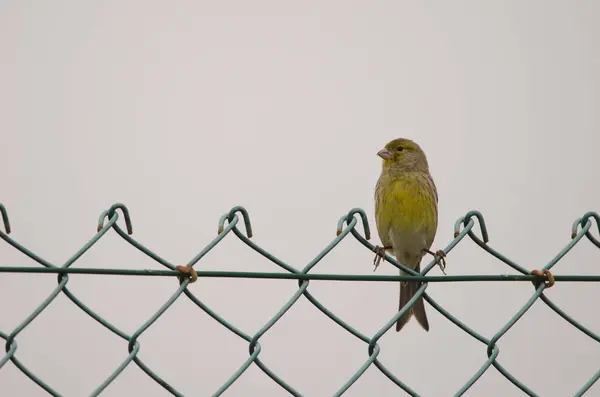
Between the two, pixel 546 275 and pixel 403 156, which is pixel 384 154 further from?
pixel 546 275

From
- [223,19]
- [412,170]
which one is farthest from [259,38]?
[412,170]

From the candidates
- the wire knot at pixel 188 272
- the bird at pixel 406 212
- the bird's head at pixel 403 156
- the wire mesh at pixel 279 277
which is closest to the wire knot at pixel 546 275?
the wire mesh at pixel 279 277

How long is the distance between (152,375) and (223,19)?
202 m

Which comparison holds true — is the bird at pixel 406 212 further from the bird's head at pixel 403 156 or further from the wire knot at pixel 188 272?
the wire knot at pixel 188 272

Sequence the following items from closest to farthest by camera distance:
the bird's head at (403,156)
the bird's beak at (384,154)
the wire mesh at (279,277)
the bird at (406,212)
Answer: the wire mesh at (279,277), the bird at (406,212), the bird's head at (403,156), the bird's beak at (384,154)

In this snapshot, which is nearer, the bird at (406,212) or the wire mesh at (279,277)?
the wire mesh at (279,277)

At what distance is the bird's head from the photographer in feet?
17.0

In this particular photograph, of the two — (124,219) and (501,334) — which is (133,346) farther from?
(501,334)

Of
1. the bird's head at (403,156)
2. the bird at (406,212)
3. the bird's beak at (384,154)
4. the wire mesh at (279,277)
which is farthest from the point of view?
the bird's beak at (384,154)

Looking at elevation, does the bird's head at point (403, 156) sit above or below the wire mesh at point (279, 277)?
above

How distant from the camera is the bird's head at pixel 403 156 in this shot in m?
5.17

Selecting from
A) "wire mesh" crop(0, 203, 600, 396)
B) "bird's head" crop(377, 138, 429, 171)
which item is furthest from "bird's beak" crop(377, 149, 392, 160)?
"wire mesh" crop(0, 203, 600, 396)

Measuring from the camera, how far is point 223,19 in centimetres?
19925

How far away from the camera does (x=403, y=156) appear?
528 cm
